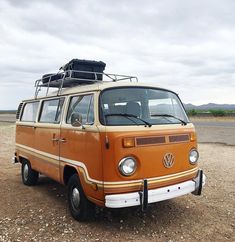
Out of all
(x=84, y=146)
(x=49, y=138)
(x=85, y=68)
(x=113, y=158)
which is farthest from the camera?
(x=85, y=68)

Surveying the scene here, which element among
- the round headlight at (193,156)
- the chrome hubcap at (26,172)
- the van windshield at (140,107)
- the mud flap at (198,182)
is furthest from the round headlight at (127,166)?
the chrome hubcap at (26,172)

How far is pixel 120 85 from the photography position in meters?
5.55

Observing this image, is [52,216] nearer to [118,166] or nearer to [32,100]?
[118,166]

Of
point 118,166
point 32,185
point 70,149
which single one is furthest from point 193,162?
point 32,185

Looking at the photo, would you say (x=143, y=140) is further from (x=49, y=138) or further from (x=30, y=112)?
(x=30, y=112)

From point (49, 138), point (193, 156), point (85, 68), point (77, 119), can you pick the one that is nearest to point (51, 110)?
point (49, 138)

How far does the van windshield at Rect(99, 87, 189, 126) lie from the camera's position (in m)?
5.19

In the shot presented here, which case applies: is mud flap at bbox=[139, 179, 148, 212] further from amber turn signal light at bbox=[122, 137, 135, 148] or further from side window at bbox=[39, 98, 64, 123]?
side window at bbox=[39, 98, 64, 123]

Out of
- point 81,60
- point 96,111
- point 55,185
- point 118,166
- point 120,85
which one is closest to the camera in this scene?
point 118,166

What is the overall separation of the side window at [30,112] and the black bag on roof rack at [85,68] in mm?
1386

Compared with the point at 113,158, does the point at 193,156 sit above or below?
below

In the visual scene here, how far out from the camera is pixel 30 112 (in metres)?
8.30

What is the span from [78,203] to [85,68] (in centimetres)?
275

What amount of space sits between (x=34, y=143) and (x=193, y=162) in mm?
3613
